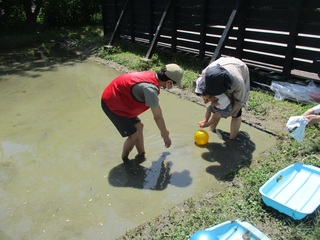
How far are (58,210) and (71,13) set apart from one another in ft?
48.5

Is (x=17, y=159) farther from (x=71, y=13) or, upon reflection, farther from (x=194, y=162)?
(x=71, y=13)

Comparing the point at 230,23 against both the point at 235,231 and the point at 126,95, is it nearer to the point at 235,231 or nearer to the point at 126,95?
the point at 126,95

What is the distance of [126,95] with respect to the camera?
10.9 feet

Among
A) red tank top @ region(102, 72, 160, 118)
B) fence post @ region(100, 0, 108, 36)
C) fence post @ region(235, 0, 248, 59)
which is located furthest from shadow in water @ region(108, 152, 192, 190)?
fence post @ region(100, 0, 108, 36)

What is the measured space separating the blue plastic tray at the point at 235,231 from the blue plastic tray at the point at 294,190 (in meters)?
0.37

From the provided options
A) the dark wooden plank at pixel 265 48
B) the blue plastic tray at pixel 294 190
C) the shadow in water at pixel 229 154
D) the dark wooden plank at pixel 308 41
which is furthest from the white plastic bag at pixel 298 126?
the dark wooden plank at pixel 265 48

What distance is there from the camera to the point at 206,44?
23.8ft

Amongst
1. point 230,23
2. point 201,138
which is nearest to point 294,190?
point 201,138

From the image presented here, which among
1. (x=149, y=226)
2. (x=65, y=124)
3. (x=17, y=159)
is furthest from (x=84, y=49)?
(x=149, y=226)

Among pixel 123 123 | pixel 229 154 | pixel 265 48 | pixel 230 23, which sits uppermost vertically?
pixel 230 23

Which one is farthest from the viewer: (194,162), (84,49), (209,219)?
(84,49)

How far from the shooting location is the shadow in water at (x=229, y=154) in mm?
3595

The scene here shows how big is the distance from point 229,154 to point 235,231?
4.90 feet

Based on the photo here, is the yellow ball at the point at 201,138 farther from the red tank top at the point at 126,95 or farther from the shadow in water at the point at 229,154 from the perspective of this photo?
the red tank top at the point at 126,95
